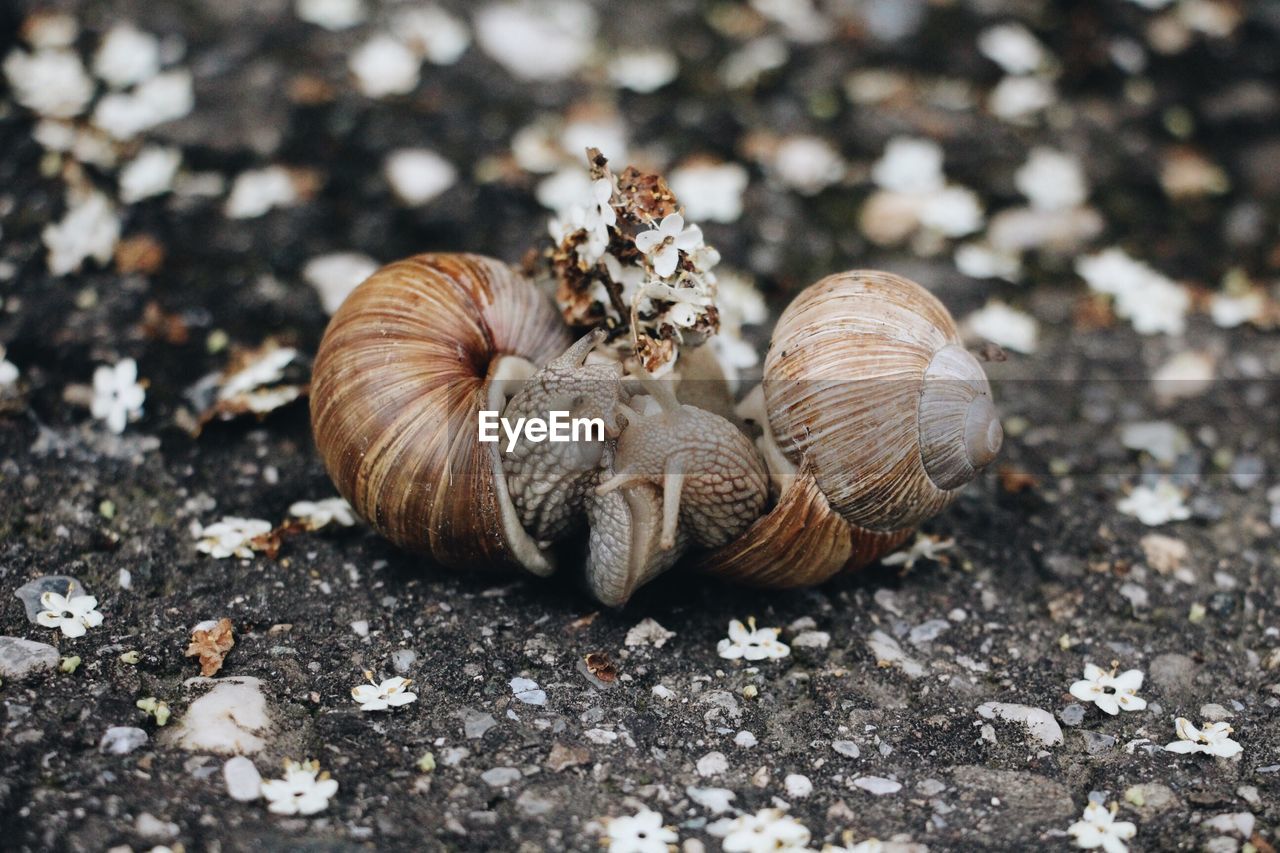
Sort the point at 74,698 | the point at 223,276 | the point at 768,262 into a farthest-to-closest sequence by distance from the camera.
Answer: the point at 768,262 < the point at 223,276 < the point at 74,698

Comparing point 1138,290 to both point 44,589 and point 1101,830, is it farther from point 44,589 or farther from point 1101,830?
point 44,589

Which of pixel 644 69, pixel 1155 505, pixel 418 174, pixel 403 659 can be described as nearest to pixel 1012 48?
pixel 644 69

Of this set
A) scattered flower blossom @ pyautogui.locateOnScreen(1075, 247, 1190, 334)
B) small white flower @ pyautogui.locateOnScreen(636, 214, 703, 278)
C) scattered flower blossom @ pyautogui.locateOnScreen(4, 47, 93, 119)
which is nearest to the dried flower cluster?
small white flower @ pyautogui.locateOnScreen(636, 214, 703, 278)

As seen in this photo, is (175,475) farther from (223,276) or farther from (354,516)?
(223,276)

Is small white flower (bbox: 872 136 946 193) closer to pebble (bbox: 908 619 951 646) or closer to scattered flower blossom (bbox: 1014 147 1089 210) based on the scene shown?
scattered flower blossom (bbox: 1014 147 1089 210)

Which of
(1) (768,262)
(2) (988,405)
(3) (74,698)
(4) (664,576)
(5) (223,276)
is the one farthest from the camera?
(1) (768,262)

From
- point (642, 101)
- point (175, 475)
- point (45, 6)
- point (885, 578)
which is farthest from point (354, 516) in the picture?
point (45, 6)
